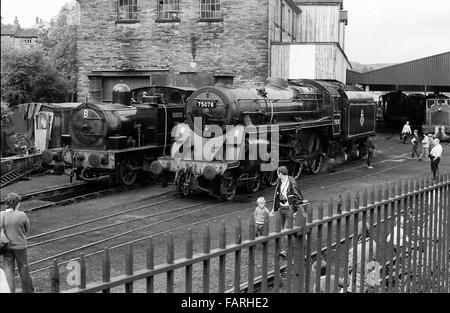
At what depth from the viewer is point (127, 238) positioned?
11.4m

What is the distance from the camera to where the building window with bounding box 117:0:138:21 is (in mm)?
27891

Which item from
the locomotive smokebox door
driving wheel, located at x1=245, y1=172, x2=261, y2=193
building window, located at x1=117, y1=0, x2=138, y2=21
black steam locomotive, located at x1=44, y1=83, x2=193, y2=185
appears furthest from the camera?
building window, located at x1=117, y1=0, x2=138, y2=21

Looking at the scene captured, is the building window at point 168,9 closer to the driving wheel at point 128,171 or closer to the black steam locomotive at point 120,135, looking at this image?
the black steam locomotive at point 120,135

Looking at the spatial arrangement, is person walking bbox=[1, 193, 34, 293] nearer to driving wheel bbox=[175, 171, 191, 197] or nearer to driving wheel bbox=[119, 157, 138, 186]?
driving wheel bbox=[175, 171, 191, 197]

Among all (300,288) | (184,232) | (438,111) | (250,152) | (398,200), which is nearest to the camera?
(300,288)

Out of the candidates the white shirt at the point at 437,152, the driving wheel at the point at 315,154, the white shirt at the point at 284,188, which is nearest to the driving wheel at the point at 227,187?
the white shirt at the point at 284,188

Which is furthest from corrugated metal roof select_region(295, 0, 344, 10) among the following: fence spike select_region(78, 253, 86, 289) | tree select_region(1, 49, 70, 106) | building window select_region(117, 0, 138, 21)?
fence spike select_region(78, 253, 86, 289)

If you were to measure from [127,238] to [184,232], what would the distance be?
3.78ft

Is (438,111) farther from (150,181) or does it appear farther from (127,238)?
(127,238)

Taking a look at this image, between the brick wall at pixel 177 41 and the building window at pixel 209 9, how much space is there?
0.79 ft

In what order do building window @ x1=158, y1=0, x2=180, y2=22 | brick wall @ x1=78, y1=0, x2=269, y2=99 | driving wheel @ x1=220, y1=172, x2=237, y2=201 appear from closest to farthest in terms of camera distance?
driving wheel @ x1=220, y1=172, x2=237, y2=201, brick wall @ x1=78, y1=0, x2=269, y2=99, building window @ x1=158, y1=0, x2=180, y2=22

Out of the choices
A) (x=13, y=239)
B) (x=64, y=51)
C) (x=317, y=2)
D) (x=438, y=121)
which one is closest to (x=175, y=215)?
(x=13, y=239)
